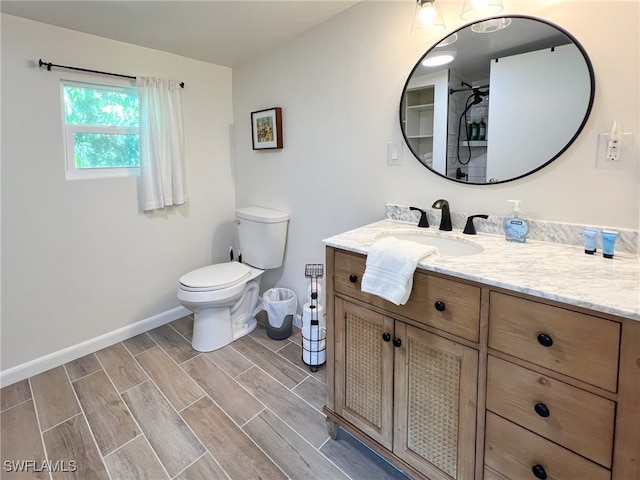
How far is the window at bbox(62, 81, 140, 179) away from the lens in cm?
217

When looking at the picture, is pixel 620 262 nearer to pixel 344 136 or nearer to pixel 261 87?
pixel 344 136

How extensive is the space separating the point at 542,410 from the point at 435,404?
0.35 m

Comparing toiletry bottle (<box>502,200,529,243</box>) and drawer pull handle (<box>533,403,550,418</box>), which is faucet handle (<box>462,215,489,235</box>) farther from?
drawer pull handle (<box>533,403,550,418</box>)

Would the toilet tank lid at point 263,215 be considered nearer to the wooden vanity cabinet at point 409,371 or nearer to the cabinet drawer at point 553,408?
the wooden vanity cabinet at point 409,371

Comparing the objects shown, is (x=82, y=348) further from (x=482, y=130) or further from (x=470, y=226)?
(x=482, y=130)

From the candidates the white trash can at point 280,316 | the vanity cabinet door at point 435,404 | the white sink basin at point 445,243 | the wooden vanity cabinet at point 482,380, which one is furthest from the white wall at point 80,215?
the vanity cabinet door at point 435,404

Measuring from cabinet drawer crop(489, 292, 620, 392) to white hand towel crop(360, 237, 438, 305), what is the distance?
10.0 inches

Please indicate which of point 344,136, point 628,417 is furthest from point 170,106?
point 628,417

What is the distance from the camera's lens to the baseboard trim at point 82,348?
2044 mm

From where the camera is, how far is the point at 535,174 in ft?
4.65

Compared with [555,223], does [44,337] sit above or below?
below

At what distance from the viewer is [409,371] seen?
1273 mm

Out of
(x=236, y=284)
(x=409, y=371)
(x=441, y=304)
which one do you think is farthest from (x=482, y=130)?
(x=236, y=284)

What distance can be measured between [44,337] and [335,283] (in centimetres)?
193
